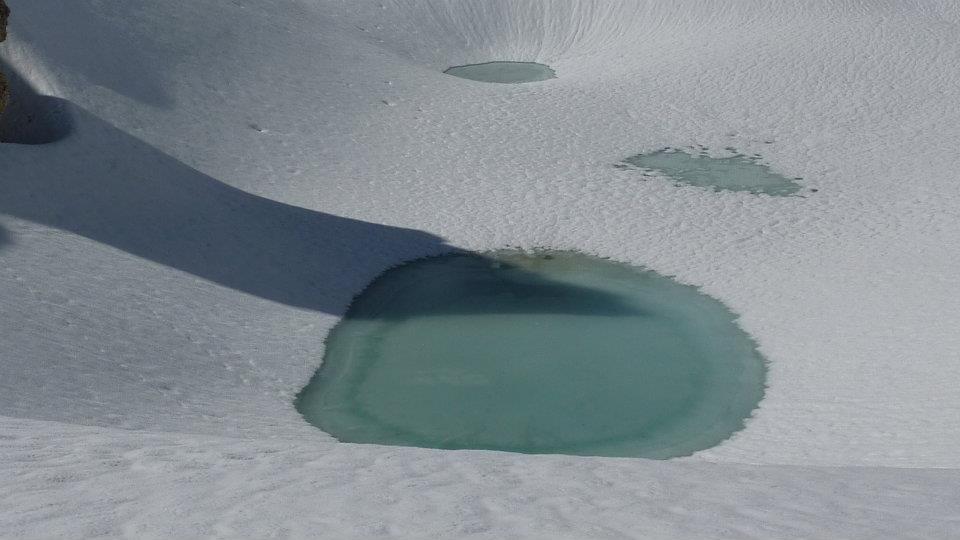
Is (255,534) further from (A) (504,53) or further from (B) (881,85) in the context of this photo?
(A) (504,53)

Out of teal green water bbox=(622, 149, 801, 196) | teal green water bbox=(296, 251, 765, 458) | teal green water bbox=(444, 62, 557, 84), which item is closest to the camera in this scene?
teal green water bbox=(296, 251, 765, 458)

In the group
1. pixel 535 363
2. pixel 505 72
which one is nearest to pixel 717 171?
pixel 535 363

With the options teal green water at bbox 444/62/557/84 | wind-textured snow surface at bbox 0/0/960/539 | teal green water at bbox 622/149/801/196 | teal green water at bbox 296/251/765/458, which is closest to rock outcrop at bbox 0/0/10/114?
wind-textured snow surface at bbox 0/0/960/539

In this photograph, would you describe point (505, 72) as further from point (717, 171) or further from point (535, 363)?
point (535, 363)

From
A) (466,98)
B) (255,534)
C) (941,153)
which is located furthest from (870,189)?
(255,534)

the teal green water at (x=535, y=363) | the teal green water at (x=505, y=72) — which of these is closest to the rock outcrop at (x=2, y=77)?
the teal green water at (x=535, y=363)

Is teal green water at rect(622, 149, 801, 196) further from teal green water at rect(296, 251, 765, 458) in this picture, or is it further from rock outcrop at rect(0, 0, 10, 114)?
rock outcrop at rect(0, 0, 10, 114)
